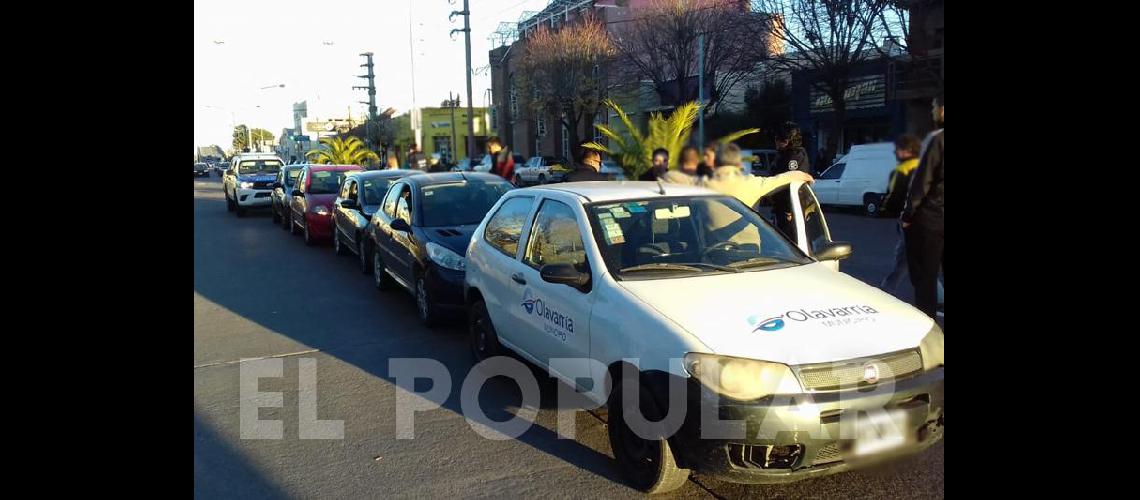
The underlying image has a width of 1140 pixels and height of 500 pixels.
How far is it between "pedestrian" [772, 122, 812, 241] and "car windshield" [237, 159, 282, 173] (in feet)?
67.5

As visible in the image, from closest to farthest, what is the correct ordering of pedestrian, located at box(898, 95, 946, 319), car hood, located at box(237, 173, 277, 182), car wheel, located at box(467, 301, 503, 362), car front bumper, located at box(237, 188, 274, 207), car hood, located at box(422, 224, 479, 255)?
pedestrian, located at box(898, 95, 946, 319), car wheel, located at box(467, 301, 503, 362), car hood, located at box(422, 224, 479, 255), car front bumper, located at box(237, 188, 274, 207), car hood, located at box(237, 173, 277, 182)

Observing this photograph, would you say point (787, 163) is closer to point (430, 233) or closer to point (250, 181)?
point (430, 233)

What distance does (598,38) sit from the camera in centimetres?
791

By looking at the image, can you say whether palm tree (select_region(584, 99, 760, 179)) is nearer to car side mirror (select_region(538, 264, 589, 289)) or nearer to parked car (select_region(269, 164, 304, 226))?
car side mirror (select_region(538, 264, 589, 289))

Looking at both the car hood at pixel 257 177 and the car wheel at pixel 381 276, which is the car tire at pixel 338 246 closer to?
the car wheel at pixel 381 276

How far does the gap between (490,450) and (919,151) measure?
123 inches

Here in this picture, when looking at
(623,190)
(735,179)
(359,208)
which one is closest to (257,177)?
(359,208)

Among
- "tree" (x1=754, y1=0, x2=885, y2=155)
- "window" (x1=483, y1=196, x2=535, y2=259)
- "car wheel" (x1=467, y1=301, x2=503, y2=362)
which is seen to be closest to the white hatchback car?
"window" (x1=483, y1=196, x2=535, y2=259)

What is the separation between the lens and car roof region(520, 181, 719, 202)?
171 inches

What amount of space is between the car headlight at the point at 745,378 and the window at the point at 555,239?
121 cm

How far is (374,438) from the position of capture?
4.55 metres

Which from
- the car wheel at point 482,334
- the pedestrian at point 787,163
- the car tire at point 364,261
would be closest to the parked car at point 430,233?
the car tire at point 364,261
